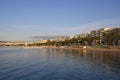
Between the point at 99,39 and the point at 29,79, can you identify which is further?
the point at 99,39

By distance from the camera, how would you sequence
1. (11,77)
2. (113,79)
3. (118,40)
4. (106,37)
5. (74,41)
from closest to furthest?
(113,79) → (11,77) → (118,40) → (106,37) → (74,41)

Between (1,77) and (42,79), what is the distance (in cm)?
530

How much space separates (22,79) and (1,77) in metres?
3.06

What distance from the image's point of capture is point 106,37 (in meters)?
126

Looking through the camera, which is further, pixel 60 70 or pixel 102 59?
pixel 102 59

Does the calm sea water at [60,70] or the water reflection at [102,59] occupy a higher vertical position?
the calm sea water at [60,70]

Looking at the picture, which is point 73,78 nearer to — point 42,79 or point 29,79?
point 42,79

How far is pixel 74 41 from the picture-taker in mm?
170000

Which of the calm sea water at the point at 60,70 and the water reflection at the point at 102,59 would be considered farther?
the water reflection at the point at 102,59

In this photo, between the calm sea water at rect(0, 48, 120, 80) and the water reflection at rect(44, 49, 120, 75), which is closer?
the calm sea water at rect(0, 48, 120, 80)

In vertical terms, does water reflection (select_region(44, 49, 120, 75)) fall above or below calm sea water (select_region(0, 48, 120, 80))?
below

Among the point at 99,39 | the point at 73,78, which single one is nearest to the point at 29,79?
the point at 73,78

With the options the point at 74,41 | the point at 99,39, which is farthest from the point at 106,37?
the point at 74,41

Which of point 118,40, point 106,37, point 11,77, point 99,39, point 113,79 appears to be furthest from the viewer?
point 99,39
